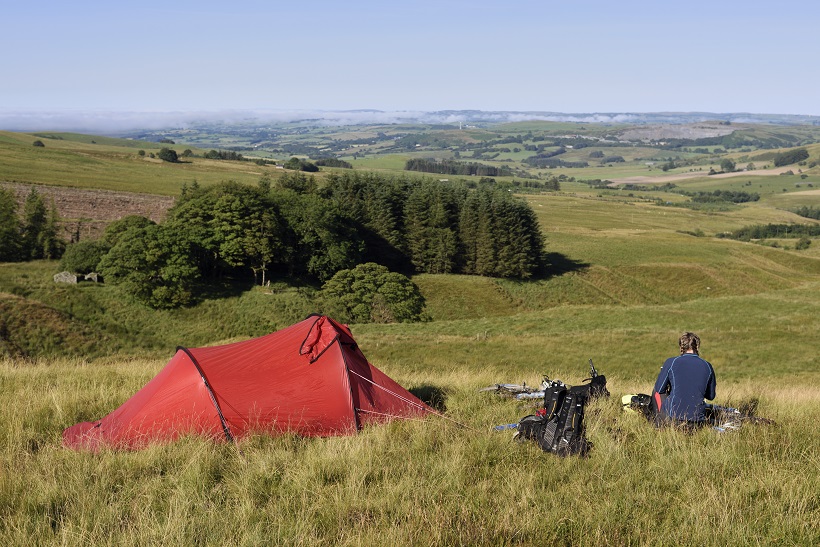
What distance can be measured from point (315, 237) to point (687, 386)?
68.9m

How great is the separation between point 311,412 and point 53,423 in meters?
4.09

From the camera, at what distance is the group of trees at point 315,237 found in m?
62.5

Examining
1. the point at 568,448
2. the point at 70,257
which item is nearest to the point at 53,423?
the point at 568,448

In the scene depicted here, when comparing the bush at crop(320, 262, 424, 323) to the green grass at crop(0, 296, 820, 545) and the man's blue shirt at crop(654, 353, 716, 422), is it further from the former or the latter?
the man's blue shirt at crop(654, 353, 716, 422)

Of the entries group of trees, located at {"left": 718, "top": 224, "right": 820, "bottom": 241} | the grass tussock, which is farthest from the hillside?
the grass tussock

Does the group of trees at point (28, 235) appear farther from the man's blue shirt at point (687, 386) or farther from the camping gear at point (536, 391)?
the man's blue shirt at point (687, 386)

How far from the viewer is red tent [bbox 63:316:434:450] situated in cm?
964

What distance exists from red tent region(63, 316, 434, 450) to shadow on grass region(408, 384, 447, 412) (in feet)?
2.62

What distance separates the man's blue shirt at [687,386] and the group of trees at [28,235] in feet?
253

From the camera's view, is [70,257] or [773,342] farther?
[70,257]

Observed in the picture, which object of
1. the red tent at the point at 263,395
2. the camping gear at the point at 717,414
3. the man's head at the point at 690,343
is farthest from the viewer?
the man's head at the point at 690,343

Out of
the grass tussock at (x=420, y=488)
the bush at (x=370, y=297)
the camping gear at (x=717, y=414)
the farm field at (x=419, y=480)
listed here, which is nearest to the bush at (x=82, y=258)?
the bush at (x=370, y=297)

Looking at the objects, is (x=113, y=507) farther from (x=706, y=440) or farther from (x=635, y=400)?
(x=635, y=400)

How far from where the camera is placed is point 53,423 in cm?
996
